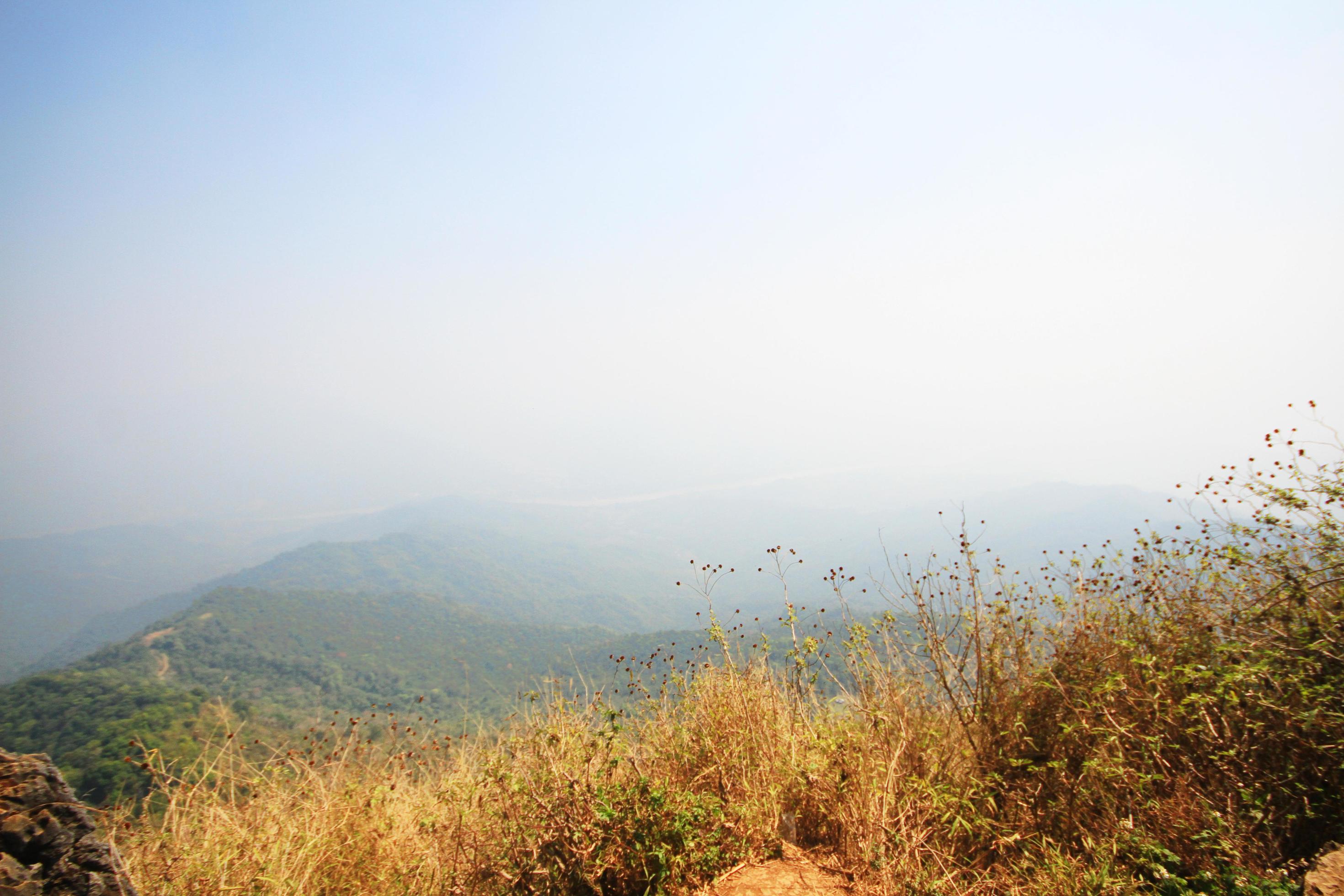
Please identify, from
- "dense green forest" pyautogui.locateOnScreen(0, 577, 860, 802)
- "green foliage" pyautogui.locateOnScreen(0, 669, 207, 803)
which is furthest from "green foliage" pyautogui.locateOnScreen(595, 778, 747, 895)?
"green foliage" pyautogui.locateOnScreen(0, 669, 207, 803)

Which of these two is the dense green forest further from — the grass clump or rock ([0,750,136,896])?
rock ([0,750,136,896])

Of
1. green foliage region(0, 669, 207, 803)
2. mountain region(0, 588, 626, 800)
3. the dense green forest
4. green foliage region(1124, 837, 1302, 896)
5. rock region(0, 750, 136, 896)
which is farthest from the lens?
mountain region(0, 588, 626, 800)

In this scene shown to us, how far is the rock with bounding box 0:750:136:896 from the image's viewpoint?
111 inches

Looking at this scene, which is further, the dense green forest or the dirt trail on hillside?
the dense green forest

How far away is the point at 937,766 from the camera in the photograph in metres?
4.79

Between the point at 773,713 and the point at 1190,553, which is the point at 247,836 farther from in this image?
the point at 1190,553

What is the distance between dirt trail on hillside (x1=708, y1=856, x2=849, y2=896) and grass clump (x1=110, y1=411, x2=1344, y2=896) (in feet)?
0.34

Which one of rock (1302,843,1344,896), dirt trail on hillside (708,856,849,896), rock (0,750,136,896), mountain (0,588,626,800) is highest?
rock (0,750,136,896)

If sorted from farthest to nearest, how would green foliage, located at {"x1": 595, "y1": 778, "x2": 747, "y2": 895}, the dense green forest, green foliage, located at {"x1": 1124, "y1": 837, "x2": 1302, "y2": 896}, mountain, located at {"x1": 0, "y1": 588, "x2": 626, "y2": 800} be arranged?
mountain, located at {"x1": 0, "y1": 588, "x2": 626, "y2": 800} → the dense green forest → green foliage, located at {"x1": 595, "y1": 778, "x2": 747, "y2": 895} → green foliage, located at {"x1": 1124, "y1": 837, "x2": 1302, "y2": 896}

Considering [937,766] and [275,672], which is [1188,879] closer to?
[937,766]

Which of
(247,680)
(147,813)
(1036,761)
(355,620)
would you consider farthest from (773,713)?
(355,620)

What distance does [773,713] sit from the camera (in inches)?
220

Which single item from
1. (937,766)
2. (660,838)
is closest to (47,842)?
(660,838)

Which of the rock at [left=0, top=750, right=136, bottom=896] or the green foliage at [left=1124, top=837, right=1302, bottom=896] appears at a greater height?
the rock at [left=0, top=750, right=136, bottom=896]
